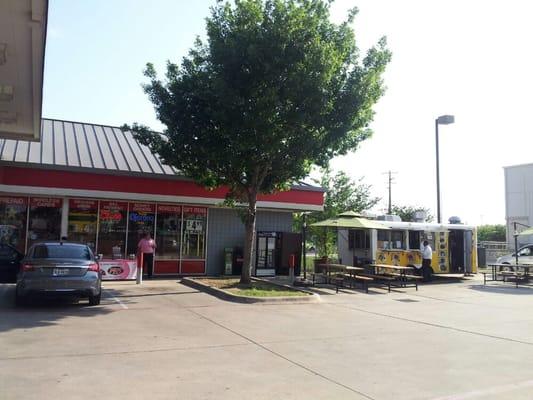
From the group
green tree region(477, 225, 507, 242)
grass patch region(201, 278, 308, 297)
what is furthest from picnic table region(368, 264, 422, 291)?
green tree region(477, 225, 507, 242)

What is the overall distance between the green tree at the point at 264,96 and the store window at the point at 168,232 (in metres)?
3.24

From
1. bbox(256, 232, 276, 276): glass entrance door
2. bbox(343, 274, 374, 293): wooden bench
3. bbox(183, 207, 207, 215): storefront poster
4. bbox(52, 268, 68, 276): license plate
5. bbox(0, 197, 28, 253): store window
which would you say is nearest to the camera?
bbox(52, 268, 68, 276): license plate

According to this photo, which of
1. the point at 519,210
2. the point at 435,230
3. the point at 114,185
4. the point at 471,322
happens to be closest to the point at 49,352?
the point at 471,322

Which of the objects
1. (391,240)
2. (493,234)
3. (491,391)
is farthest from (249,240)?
(493,234)

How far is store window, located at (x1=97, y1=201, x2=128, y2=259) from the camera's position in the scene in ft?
60.3

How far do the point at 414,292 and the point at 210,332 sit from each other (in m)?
10.3

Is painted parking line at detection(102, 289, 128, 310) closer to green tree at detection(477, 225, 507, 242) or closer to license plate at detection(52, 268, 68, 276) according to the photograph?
license plate at detection(52, 268, 68, 276)

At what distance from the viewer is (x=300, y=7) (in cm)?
1453

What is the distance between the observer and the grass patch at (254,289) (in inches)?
545

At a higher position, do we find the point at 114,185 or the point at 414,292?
the point at 114,185

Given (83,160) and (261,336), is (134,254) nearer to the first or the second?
(83,160)

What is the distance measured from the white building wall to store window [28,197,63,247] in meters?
47.6

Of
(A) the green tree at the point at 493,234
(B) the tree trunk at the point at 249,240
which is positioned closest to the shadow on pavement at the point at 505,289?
(B) the tree trunk at the point at 249,240

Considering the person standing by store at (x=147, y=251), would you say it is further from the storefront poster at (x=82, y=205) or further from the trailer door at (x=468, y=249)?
the trailer door at (x=468, y=249)
